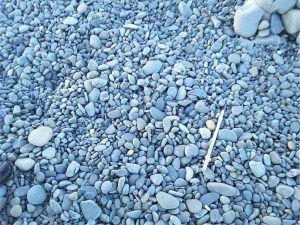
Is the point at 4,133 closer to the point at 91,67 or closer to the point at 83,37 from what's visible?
the point at 91,67

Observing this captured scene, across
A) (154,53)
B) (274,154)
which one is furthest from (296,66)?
(154,53)

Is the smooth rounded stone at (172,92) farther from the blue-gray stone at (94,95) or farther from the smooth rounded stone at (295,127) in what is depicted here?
the smooth rounded stone at (295,127)

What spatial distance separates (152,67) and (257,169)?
551 millimetres

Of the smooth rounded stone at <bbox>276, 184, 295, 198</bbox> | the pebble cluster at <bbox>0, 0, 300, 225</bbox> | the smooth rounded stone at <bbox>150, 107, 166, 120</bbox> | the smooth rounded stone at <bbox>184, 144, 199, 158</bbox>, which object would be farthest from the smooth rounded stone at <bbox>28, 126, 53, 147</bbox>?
the smooth rounded stone at <bbox>276, 184, 295, 198</bbox>

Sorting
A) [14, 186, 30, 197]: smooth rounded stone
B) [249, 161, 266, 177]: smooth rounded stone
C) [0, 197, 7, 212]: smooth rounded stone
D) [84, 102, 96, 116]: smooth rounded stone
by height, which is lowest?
[0, 197, 7, 212]: smooth rounded stone

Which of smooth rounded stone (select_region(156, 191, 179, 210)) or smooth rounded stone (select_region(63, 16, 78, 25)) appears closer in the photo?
smooth rounded stone (select_region(156, 191, 179, 210))

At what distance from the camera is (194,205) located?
1.46m

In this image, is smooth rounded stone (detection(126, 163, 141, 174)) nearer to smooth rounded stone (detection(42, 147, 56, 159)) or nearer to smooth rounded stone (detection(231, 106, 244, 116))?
smooth rounded stone (detection(42, 147, 56, 159))

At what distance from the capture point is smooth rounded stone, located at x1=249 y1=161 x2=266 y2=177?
1514 mm

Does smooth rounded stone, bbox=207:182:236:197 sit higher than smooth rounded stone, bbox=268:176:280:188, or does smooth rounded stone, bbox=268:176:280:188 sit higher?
smooth rounded stone, bbox=268:176:280:188

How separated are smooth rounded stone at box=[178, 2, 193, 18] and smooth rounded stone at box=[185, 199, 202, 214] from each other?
0.84m

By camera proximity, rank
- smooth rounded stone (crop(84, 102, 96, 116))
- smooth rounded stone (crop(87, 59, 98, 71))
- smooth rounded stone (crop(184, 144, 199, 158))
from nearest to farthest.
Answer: smooth rounded stone (crop(184, 144, 199, 158)), smooth rounded stone (crop(84, 102, 96, 116)), smooth rounded stone (crop(87, 59, 98, 71))

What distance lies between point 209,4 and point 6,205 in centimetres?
117

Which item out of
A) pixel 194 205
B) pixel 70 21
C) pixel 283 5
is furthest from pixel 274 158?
pixel 70 21
